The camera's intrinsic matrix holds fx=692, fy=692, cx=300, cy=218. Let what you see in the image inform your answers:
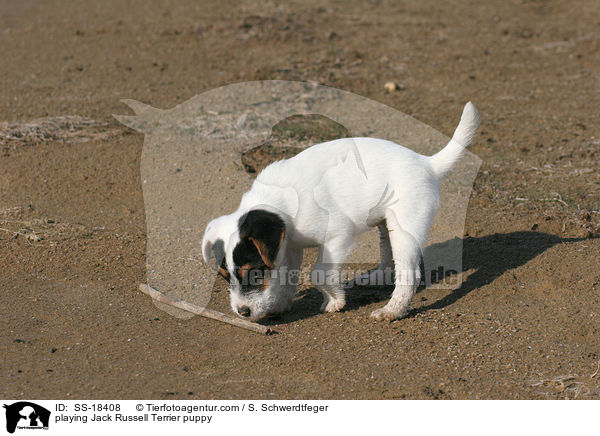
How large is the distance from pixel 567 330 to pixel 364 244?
2.39 meters

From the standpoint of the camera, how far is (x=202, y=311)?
18.2 feet

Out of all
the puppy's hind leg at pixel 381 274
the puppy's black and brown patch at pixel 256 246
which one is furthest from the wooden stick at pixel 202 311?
the puppy's hind leg at pixel 381 274

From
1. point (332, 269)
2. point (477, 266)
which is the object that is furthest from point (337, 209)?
point (477, 266)

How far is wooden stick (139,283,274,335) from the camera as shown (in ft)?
17.5

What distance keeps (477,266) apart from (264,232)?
251 centimetres

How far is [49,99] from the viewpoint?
34.7 feet

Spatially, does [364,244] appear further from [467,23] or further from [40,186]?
[467,23]

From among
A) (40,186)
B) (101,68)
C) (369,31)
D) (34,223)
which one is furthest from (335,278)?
(369,31)

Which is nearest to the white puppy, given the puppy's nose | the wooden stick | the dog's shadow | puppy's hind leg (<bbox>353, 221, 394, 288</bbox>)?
the puppy's nose

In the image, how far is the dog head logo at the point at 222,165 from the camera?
250 inches

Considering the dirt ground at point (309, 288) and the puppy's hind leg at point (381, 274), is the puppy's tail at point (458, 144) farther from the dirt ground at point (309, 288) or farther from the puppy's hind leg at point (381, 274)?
the dirt ground at point (309, 288)

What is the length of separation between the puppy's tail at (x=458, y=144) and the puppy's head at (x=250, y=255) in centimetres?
148

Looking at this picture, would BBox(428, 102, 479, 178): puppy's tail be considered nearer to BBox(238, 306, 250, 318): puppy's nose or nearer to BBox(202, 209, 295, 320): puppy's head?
BBox(202, 209, 295, 320): puppy's head
